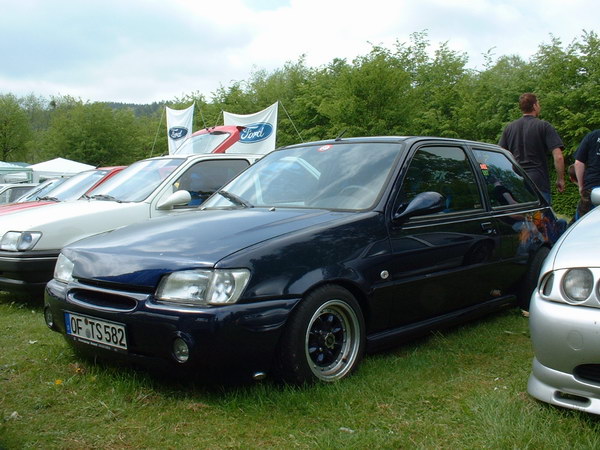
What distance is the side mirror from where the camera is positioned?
367 cm

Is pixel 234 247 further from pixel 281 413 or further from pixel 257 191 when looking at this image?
pixel 257 191

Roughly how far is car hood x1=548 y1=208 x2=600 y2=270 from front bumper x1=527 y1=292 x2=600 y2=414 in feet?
0.66

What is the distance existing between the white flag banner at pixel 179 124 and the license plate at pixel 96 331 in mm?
13734

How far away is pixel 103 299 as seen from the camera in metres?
3.29

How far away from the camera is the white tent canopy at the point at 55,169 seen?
25.5m

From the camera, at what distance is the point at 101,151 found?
43.8 metres

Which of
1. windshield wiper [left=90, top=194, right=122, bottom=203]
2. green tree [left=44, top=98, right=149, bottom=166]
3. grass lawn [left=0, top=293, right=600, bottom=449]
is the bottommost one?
grass lawn [left=0, top=293, right=600, bottom=449]

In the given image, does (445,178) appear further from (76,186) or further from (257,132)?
(257,132)

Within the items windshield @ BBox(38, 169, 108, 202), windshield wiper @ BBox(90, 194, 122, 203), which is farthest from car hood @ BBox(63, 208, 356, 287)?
windshield @ BBox(38, 169, 108, 202)

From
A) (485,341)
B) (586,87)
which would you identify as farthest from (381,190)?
(586,87)

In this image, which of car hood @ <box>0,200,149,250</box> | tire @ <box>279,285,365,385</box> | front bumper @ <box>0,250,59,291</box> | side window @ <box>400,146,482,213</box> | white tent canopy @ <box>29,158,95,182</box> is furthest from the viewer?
white tent canopy @ <box>29,158,95,182</box>

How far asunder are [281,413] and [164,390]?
75 cm

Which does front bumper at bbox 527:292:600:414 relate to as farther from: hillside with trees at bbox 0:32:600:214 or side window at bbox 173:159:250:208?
hillside with trees at bbox 0:32:600:214

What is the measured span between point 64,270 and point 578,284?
9.53 feet
